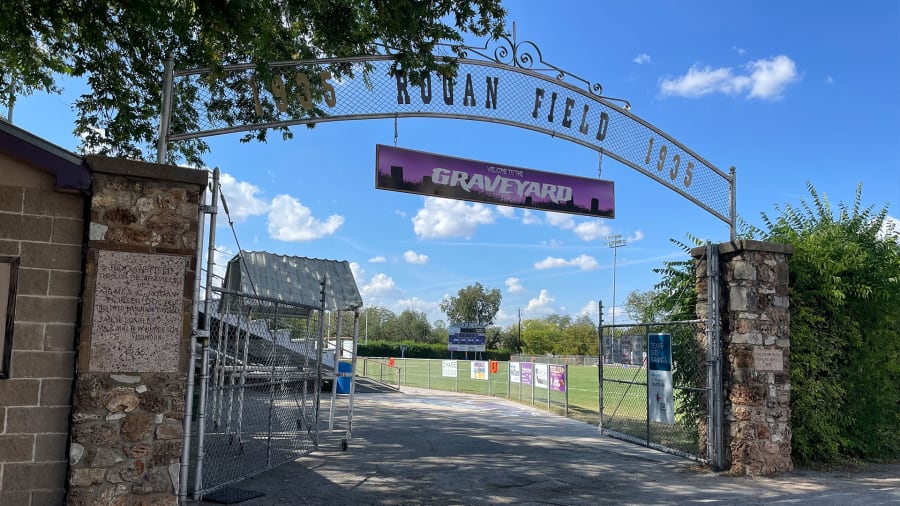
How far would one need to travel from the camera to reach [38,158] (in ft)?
17.7

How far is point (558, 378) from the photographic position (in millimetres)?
19312

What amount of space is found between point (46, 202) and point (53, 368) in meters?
1.44

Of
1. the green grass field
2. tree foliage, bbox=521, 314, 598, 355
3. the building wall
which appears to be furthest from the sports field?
tree foliage, bbox=521, 314, 598, 355

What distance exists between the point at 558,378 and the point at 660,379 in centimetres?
958

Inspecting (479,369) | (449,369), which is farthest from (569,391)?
(479,369)

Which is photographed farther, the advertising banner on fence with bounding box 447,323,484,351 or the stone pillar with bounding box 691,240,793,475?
the advertising banner on fence with bounding box 447,323,484,351

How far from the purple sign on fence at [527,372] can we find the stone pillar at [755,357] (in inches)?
487

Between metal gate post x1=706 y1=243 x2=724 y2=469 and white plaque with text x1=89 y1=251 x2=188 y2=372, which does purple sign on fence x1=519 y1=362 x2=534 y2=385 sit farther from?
white plaque with text x1=89 y1=251 x2=188 y2=372

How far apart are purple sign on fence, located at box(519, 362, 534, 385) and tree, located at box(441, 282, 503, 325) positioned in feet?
289

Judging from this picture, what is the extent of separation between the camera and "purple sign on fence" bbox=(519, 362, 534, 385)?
2147 centimetres

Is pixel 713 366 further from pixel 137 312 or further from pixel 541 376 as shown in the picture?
pixel 541 376

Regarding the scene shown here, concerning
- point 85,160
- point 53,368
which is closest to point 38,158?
point 85,160

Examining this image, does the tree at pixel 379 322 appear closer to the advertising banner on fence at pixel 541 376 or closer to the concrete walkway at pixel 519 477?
the advertising banner on fence at pixel 541 376

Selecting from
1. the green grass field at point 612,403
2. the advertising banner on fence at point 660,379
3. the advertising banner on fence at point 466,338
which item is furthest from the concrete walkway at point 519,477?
the advertising banner on fence at point 466,338
